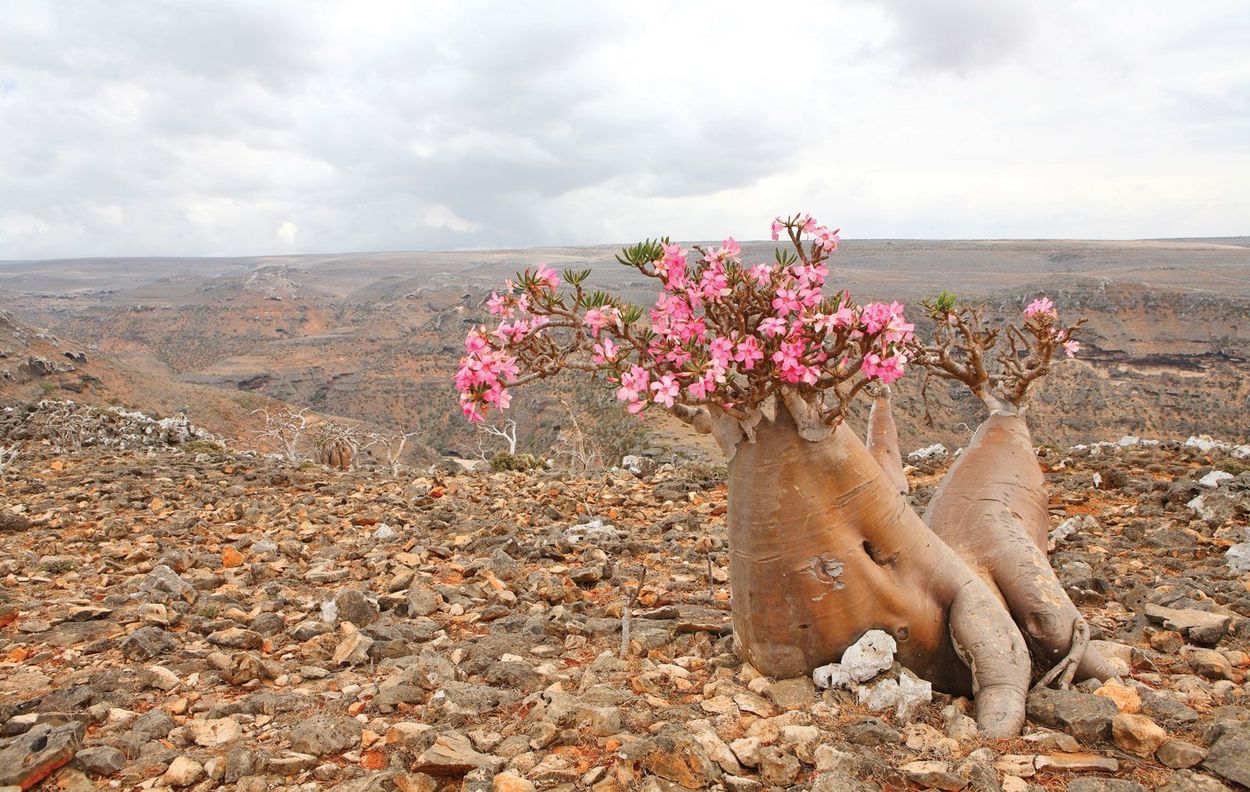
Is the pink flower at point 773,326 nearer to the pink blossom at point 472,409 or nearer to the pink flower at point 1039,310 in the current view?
the pink blossom at point 472,409

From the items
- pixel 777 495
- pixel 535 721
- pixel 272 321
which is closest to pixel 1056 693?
pixel 777 495

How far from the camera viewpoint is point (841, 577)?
130 inches

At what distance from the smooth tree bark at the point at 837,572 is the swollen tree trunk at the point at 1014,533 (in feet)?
0.82

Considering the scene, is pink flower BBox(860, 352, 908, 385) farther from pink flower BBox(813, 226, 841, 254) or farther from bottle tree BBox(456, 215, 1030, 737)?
pink flower BBox(813, 226, 841, 254)

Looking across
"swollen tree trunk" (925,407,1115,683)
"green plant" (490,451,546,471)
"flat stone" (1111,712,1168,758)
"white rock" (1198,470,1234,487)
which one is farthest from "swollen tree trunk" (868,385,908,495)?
"green plant" (490,451,546,471)

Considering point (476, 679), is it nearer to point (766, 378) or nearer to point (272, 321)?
point (766, 378)

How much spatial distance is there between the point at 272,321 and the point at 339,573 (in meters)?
88.7

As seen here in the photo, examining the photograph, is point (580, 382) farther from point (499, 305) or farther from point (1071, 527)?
point (499, 305)

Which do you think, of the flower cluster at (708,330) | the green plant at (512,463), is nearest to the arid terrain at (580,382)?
the flower cluster at (708,330)

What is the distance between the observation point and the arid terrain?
107ft

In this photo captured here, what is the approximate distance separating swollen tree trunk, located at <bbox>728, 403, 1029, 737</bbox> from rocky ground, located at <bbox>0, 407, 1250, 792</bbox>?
0.58 ft

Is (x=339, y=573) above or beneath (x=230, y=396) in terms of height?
above

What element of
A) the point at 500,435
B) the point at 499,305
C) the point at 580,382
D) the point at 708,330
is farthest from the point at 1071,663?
the point at 580,382

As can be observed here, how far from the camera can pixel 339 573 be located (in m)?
5.55
